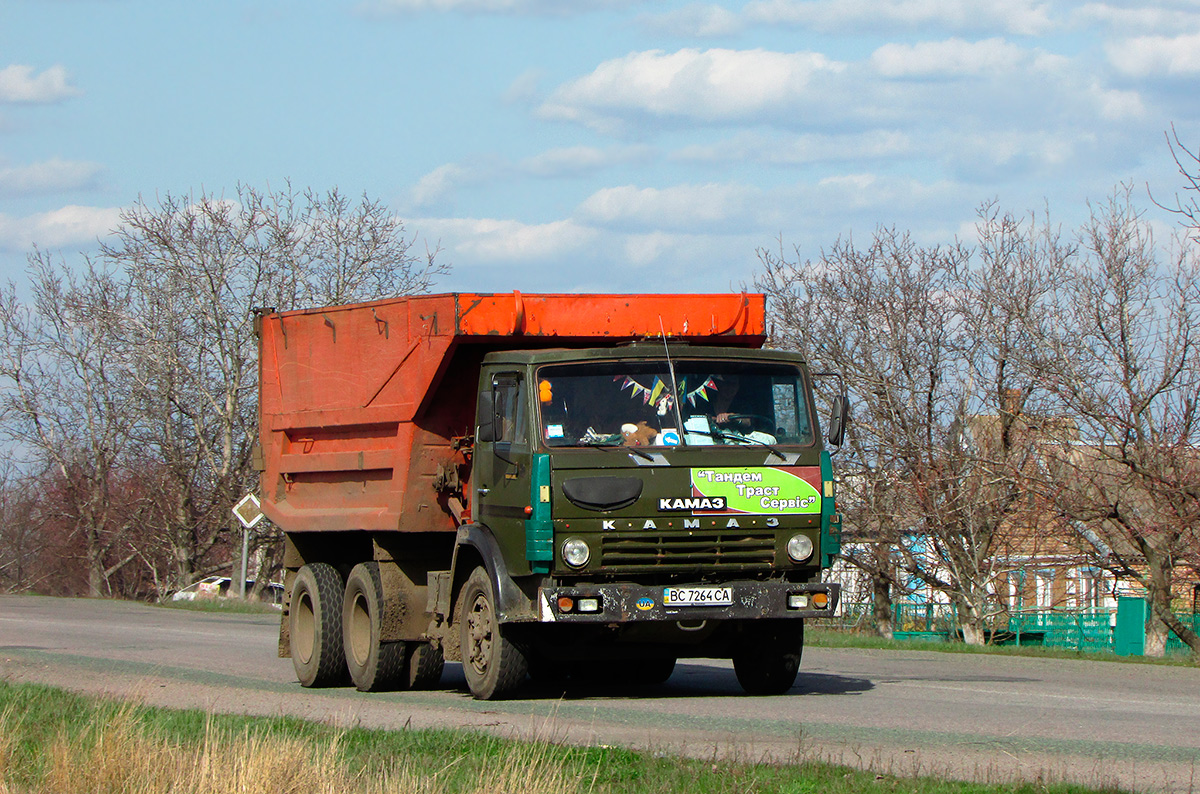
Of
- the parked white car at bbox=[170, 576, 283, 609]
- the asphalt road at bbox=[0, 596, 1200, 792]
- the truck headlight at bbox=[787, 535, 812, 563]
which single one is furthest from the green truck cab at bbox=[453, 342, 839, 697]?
the parked white car at bbox=[170, 576, 283, 609]

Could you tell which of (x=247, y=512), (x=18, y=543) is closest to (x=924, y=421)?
(x=247, y=512)

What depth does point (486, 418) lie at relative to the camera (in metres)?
11.2

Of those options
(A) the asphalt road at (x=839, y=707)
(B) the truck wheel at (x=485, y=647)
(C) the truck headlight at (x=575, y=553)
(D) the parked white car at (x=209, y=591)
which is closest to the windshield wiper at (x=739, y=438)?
(C) the truck headlight at (x=575, y=553)

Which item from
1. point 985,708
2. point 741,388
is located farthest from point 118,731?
point 985,708

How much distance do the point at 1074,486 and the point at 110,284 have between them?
32634 mm

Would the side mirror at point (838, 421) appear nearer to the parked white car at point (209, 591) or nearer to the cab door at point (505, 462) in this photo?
the cab door at point (505, 462)

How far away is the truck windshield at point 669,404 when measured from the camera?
10797 millimetres

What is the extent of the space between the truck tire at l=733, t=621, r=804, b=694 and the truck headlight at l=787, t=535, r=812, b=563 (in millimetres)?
894

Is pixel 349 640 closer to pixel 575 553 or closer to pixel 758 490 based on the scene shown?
pixel 575 553

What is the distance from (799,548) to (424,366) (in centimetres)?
323

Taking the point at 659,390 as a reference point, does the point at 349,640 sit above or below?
below

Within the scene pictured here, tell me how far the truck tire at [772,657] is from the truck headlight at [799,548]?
0.89 meters

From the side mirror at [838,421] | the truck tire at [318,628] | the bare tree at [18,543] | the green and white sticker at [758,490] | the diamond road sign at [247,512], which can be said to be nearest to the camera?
the green and white sticker at [758,490]

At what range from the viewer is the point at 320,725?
9.38 m
